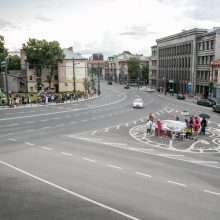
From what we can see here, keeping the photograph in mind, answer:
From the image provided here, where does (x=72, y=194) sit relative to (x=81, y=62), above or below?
below

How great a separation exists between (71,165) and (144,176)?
13.5ft

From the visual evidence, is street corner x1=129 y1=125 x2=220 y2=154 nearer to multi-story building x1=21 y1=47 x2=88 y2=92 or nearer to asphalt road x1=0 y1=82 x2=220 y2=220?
asphalt road x1=0 y1=82 x2=220 y2=220

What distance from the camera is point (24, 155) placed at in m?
20.2

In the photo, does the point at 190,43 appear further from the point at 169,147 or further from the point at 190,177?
the point at 190,177

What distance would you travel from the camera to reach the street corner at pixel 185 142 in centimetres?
2288

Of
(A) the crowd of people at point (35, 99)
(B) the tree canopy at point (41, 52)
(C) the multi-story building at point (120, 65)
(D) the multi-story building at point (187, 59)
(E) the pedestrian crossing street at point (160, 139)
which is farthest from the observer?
(C) the multi-story building at point (120, 65)

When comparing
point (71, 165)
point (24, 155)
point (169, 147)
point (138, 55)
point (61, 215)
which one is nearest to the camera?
point (61, 215)

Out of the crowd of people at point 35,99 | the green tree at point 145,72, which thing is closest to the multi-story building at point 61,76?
the crowd of people at point 35,99

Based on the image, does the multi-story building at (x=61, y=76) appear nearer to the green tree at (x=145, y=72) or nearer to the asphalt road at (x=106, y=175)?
the asphalt road at (x=106, y=175)

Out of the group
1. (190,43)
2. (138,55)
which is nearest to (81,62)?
(190,43)

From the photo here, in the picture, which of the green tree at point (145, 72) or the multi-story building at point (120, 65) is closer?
the green tree at point (145, 72)

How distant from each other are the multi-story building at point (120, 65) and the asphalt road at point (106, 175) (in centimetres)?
13448

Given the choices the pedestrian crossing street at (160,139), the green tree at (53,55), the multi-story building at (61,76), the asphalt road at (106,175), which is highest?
the green tree at (53,55)

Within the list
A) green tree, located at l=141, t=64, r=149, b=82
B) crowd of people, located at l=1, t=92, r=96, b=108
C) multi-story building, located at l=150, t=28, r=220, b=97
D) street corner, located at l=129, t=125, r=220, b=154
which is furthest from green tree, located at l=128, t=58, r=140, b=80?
street corner, located at l=129, t=125, r=220, b=154
